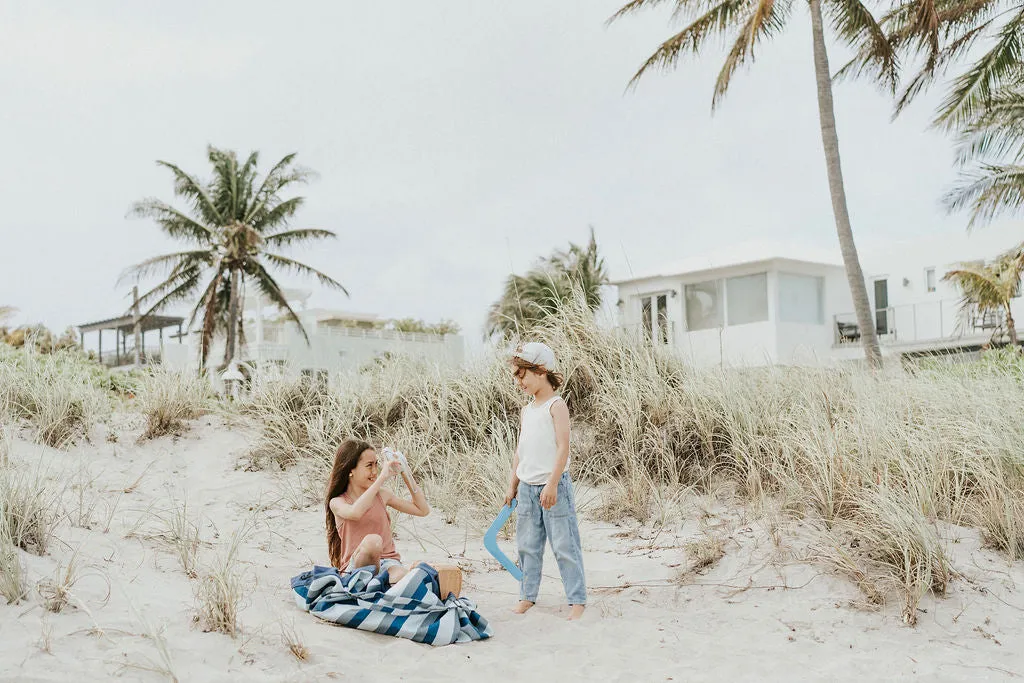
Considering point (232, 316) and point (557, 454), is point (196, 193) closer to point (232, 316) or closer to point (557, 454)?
point (232, 316)

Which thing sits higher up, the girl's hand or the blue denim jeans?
the girl's hand

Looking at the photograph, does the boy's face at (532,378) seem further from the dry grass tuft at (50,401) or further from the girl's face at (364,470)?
the dry grass tuft at (50,401)

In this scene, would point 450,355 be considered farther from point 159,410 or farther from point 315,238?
point 315,238

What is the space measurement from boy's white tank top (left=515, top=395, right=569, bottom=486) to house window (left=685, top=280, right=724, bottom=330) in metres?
19.8

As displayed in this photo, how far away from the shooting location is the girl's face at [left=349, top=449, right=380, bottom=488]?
5.34 m

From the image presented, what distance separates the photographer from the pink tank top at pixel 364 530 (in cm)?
524

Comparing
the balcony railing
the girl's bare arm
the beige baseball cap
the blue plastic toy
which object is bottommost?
the blue plastic toy

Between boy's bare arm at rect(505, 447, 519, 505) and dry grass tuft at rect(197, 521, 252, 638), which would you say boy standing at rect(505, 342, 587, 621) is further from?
dry grass tuft at rect(197, 521, 252, 638)

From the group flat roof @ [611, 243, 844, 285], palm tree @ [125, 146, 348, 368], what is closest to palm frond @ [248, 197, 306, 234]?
palm tree @ [125, 146, 348, 368]

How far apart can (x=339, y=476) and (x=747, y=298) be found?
2005cm

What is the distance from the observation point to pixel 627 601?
18.9ft

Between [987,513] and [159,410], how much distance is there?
25.1 feet

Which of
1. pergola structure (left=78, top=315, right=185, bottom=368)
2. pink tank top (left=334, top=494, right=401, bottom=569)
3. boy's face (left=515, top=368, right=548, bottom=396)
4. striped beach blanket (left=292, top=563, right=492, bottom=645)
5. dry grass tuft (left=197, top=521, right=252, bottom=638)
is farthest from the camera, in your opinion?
pergola structure (left=78, top=315, right=185, bottom=368)

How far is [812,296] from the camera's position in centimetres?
2448
